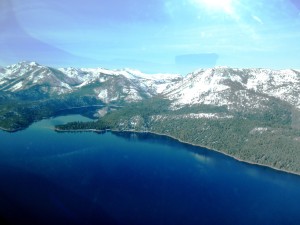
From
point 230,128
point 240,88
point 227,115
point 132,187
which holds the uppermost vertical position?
point 240,88

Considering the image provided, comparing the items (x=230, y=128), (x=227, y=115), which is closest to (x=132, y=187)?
(x=230, y=128)

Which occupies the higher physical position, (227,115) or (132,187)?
(227,115)

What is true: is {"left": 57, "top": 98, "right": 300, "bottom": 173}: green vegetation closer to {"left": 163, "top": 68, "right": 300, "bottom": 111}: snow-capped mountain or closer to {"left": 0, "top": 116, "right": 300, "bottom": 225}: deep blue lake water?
{"left": 163, "top": 68, "right": 300, "bottom": 111}: snow-capped mountain

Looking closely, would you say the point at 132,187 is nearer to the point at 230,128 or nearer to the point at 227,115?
the point at 230,128

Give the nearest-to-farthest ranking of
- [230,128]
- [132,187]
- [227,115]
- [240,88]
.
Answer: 1. [132,187]
2. [230,128]
3. [227,115]
4. [240,88]

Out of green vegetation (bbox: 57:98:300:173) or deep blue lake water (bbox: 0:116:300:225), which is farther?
green vegetation (bbox: 57:98:300:173)

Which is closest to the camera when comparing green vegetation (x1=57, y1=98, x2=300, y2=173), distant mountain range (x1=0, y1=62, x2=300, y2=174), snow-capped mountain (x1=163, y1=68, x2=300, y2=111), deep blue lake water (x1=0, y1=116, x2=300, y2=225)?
deep blue lake water (x1=0, y1=116, x2=300, y2=225)

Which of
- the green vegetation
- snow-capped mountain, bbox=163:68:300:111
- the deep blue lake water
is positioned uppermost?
snow-capped mountain, bbox=163:68:300:111

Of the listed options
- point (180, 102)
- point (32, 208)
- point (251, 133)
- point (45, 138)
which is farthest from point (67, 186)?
point (180, 102)

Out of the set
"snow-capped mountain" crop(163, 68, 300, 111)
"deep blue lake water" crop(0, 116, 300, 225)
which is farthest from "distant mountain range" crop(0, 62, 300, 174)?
"deep blue lake water" crop(0, 116, 300, 225)

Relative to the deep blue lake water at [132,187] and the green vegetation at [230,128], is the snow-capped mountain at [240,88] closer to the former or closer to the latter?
the green vegetation at [230,128]
